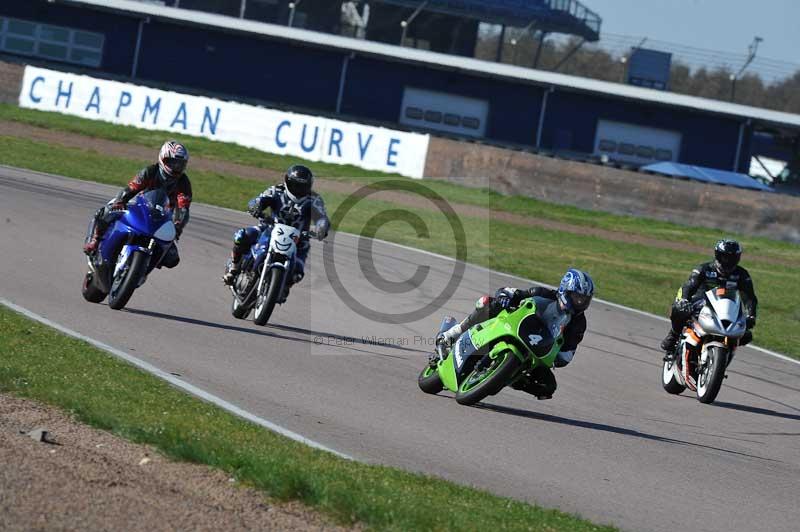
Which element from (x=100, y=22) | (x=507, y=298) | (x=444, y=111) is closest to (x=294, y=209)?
(x=507, y=298)

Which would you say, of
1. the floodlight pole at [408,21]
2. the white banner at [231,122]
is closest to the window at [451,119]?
the floodlight pole at [408,21]

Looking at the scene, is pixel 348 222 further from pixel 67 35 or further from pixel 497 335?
pixel 67 35

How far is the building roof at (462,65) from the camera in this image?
49.1 m

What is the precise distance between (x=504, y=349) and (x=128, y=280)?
4.14 m

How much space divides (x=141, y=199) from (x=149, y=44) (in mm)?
39780

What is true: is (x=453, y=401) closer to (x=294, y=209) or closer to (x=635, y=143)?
(x=294, y=209)

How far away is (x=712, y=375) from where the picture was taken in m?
12.1

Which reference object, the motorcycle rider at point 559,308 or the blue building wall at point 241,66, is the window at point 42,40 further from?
the motorcycle rider at point 559,308

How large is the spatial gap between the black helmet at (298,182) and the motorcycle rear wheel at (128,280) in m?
1.65

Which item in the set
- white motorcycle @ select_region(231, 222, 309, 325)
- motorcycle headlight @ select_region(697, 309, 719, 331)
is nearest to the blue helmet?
motorcycle headlight @ select_region(697, 309, 719, 331)

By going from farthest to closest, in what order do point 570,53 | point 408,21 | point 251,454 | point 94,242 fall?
point 570,53 < point 408,21 < point 94,242 < point 251,454

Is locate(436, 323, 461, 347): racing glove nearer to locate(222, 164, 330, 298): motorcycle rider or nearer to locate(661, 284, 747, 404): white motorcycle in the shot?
locate(222, 164, 330, 298): motorcycle rider

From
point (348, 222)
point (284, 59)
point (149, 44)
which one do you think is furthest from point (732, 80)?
point (348, 222)

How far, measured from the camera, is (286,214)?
41.7ft
